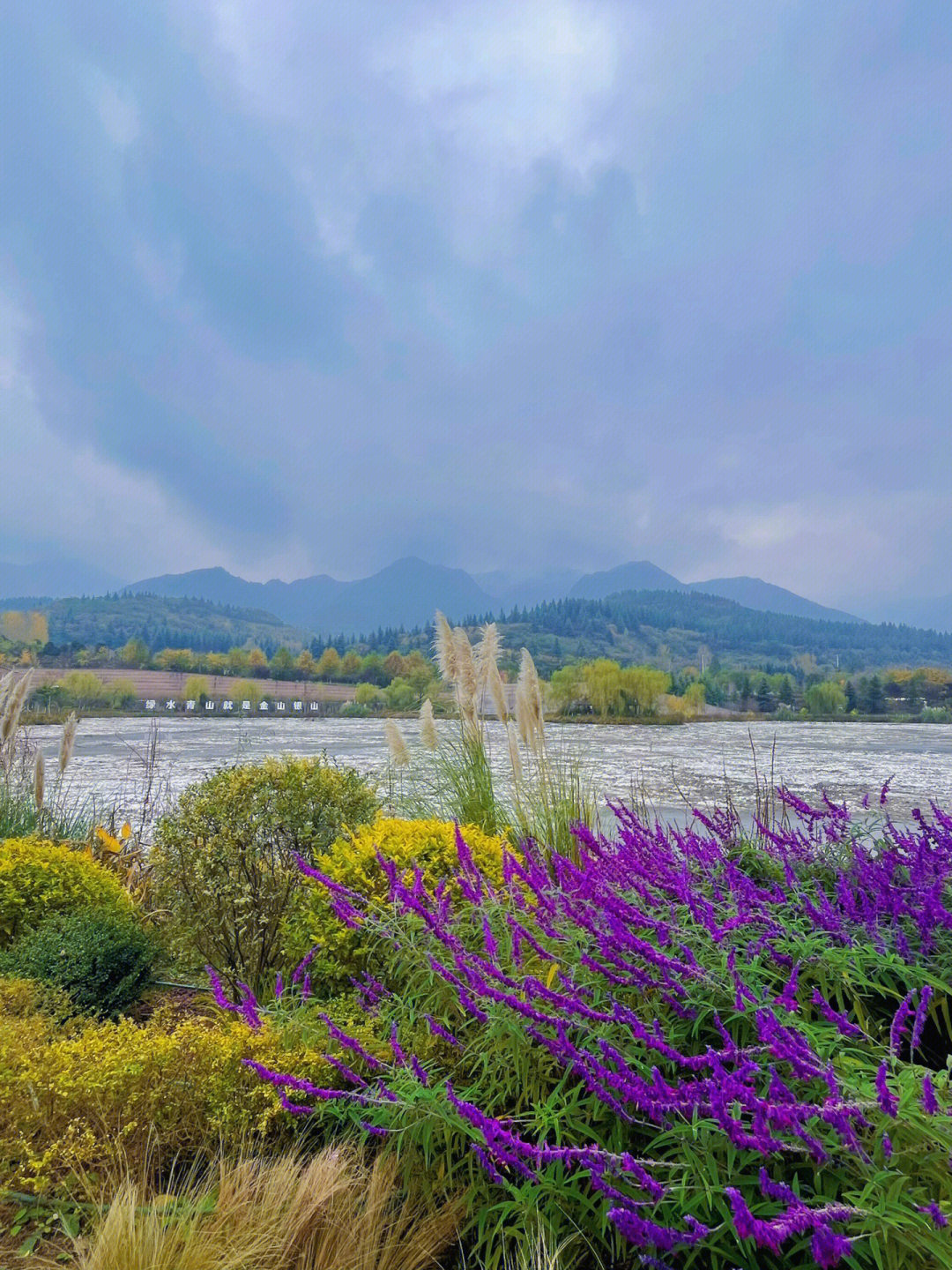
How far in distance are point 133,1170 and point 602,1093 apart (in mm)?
1413

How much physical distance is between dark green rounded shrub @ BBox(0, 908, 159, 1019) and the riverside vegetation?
0.5 inches

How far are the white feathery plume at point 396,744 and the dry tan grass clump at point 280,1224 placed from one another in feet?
13.7

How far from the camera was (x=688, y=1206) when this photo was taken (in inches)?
56.5

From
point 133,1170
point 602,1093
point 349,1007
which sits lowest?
point 133,1170

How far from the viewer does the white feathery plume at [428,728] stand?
6113 mm

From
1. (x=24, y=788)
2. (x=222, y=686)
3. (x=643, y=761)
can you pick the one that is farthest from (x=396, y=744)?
→ (x=222, y=686)

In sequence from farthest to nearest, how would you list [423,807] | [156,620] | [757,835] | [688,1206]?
[156,620]
[423,807]
[757,835]
[688,1206]

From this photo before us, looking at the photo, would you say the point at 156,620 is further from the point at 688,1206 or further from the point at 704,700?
the point at 688,1206

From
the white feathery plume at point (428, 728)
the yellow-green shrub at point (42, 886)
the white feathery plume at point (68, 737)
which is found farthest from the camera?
the white feathery plume at point (68, 737)

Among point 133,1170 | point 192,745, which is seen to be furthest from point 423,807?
point 192,745

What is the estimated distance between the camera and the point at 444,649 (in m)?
6.14

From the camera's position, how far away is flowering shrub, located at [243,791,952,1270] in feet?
4.44

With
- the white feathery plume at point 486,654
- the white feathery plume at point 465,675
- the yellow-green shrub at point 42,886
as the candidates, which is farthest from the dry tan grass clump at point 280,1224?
the white feathery plume at point 486,654

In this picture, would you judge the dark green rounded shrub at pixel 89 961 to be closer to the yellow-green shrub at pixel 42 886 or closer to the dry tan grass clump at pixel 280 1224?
the yellow-green shrub at pixel 42 886
